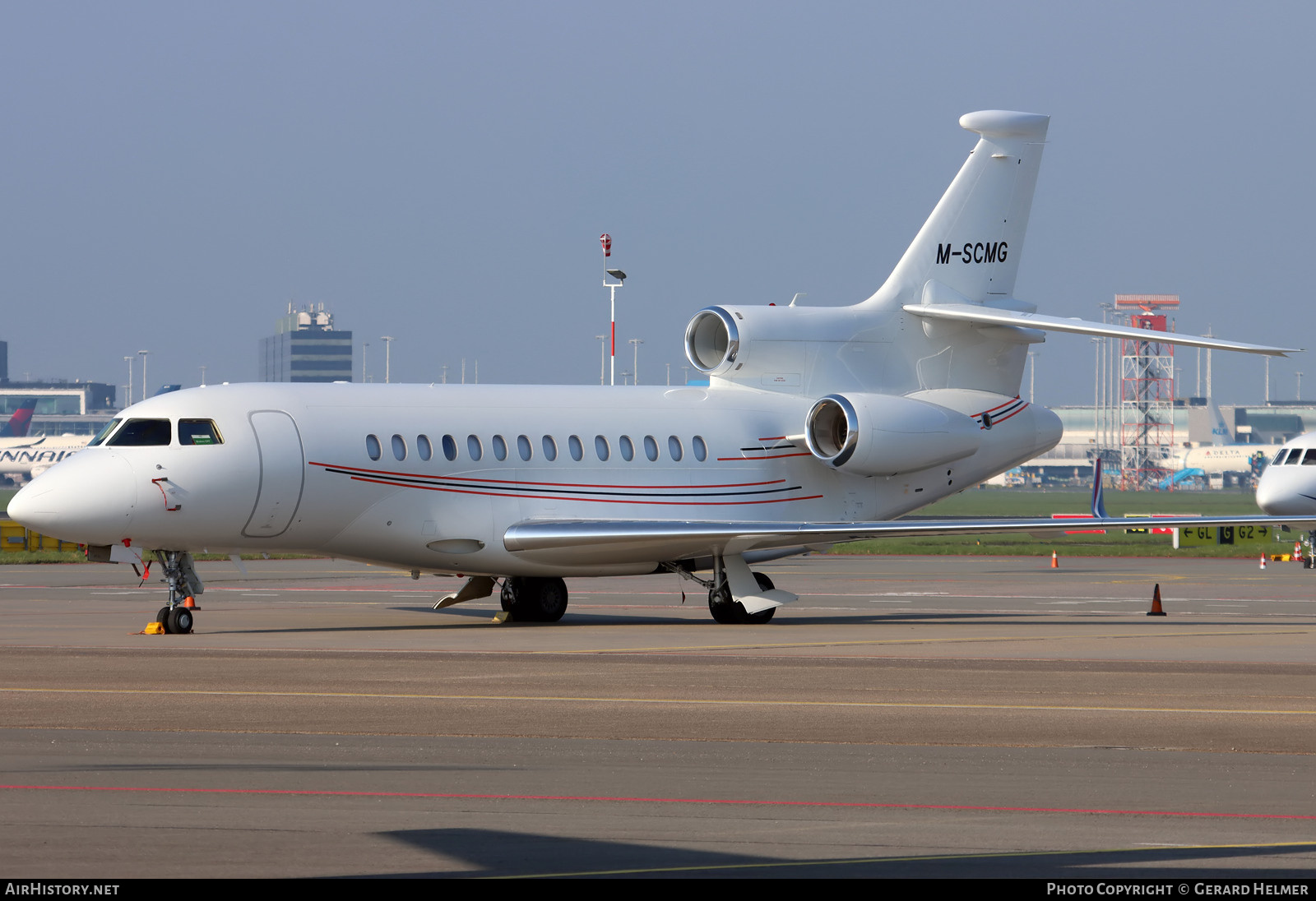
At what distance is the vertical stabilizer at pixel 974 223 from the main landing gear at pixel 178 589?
12702 millimetres

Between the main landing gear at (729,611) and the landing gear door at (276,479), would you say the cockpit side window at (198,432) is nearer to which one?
the landing gear door at (276,479)

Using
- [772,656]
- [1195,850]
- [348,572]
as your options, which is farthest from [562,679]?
[348,572]

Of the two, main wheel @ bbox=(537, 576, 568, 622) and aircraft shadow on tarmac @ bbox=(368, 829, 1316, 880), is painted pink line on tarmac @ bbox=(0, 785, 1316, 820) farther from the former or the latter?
main wheel @ bbox=(537, 576, 568, 622)

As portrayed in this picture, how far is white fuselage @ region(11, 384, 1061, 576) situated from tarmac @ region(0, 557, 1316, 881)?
1.47 m

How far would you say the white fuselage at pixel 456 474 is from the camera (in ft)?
78.4

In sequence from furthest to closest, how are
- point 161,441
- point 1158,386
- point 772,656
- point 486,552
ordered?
point 1158,386, point 486,552, point 161,441, point 772,656

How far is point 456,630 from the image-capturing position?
25.4 m

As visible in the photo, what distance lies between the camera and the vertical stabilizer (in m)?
31.0

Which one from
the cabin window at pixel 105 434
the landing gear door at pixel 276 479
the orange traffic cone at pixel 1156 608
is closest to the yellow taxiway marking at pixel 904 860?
the landing gear door at pixel 276 479

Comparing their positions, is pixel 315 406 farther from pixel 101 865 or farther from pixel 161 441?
pixel 101 865

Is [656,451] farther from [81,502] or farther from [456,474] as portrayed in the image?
[81,502]

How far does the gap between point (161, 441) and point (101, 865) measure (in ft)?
54.8

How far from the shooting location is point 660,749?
1266 cm
